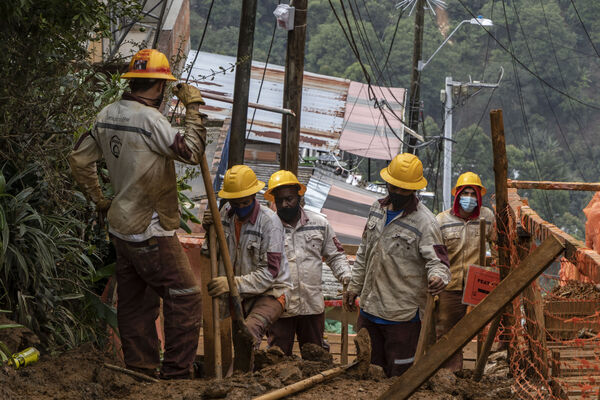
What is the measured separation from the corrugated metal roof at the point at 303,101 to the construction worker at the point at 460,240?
21.5 meters

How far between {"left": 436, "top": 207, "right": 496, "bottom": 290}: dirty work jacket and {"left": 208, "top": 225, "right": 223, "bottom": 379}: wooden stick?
9.01ft

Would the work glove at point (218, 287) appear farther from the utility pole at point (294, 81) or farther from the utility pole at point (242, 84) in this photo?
the utility pole at point (294, 81)

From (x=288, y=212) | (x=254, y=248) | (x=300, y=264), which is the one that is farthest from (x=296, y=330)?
(x=254, y=248)

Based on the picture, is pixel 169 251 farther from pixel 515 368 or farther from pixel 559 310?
pixel 559 310

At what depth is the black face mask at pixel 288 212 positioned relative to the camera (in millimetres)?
7082

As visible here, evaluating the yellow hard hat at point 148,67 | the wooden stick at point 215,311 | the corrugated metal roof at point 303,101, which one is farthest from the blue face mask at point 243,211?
the corrugated metal roof at point 303,101

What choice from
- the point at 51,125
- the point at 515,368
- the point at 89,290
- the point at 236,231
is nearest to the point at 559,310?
the point at 515,368

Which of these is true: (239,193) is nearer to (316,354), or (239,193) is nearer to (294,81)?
(316,354)

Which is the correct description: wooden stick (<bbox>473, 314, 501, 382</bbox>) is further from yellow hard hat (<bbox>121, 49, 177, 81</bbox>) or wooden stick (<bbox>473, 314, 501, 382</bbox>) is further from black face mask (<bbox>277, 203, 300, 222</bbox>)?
yellow hard hat (<bbox>121, 49, 177, 81</bbox>)

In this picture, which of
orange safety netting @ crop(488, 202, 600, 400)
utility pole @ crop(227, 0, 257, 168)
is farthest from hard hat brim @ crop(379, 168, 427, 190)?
utility pole @ crop(227, 0, 257, 168)

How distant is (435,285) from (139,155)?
2349mm

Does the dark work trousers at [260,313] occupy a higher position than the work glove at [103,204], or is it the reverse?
the work glove at [103,204]

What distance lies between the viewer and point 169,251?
5.61 metres

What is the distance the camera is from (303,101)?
3084cm
